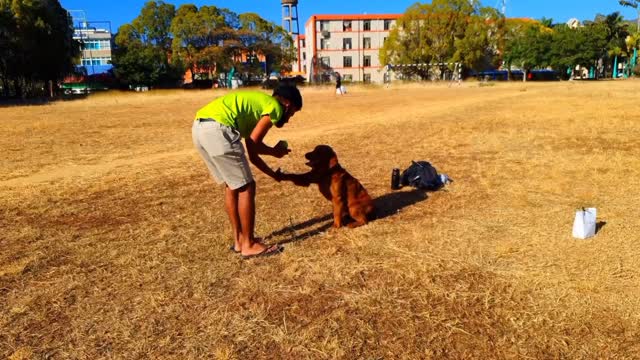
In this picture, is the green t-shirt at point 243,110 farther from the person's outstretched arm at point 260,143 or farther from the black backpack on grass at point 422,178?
the black backpack on grass at point 422,178

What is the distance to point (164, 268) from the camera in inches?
142

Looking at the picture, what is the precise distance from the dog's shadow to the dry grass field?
0.03 metres

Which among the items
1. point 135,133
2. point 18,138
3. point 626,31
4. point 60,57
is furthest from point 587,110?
point 626,31

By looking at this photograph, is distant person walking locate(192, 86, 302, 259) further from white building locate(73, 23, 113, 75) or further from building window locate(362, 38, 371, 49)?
building window locate(362, 38, 371, 49)

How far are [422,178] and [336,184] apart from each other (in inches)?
75.1

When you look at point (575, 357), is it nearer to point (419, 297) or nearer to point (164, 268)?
point (419, 297)

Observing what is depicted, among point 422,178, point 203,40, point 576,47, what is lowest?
point 422,178

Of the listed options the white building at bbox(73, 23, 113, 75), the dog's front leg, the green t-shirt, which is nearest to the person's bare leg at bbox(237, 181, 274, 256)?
the green t-shirt

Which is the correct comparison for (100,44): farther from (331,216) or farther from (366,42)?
(331,216)

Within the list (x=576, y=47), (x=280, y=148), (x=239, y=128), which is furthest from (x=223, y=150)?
(x=576, y=47)

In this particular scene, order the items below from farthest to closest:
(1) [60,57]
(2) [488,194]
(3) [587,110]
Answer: (1) [60,57] → (3) [587,110] → (2) [488,194]

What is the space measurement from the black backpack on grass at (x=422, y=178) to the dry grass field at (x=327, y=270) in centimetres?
21

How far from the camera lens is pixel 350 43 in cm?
7531

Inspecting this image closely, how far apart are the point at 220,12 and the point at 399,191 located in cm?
6214
